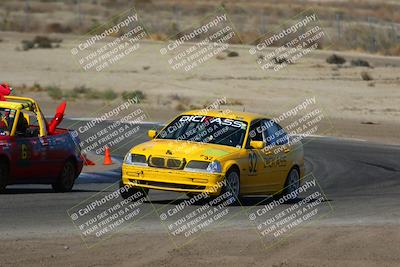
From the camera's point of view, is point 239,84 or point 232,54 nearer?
point 239,84

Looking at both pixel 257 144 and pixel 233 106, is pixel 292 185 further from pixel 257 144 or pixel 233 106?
pixel 233 106

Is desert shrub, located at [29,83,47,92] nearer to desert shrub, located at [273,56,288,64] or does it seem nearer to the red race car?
desert shrub, located at [273,56,288,64]

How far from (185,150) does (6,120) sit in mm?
2770

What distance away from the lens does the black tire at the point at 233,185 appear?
1659cm

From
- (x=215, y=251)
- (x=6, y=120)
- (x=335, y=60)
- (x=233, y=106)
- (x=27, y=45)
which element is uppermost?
(x=6, y=120)

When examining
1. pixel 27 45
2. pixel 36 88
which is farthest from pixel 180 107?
pixel 27 45

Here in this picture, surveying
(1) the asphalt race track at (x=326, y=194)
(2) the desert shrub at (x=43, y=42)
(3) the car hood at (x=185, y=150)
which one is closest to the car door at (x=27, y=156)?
(1) the asphalt race track at (x=326, y=194)

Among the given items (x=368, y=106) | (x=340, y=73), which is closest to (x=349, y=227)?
(x=368, y=106)

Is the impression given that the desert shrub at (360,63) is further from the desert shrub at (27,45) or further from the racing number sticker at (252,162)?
the racing number sticker at (252,162)

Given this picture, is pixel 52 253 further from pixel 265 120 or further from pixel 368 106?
pixel 368 106

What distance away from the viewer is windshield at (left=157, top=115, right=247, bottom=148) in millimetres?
17359

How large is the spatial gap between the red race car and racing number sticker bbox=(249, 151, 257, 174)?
2986 mm

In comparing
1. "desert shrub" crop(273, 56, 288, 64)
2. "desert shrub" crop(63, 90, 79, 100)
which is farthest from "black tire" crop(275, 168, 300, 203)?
"desert shrub" crop(273, 56, 288, 64)

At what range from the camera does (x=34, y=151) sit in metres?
17.2
